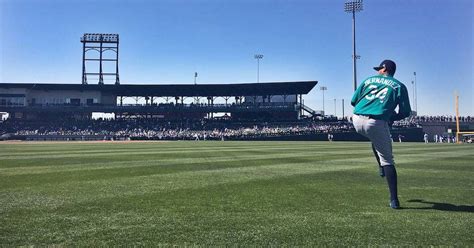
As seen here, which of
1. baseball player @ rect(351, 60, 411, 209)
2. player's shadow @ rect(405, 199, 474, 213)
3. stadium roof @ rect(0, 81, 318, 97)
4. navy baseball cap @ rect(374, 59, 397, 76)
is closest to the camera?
player's shadow @ rect(405, 199, 474, 213)

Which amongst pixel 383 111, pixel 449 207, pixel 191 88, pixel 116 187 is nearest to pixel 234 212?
pixel 383 111

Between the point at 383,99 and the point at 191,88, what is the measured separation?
5854 centimetres

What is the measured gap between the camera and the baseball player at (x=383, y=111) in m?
Result: 4.84

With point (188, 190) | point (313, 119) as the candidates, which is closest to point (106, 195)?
point (188, 190)

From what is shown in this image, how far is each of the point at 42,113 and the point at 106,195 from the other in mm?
64781

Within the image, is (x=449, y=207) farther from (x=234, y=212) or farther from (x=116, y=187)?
(x=116, y=187)

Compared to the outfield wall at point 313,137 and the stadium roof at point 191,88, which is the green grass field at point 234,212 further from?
the stadium roof at point 191,88

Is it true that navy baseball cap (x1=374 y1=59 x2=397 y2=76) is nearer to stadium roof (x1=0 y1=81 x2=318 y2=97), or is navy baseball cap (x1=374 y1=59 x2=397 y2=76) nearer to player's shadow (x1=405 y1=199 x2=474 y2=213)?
player's shadow (x1=405 y1=199 x2=474 y2=213)

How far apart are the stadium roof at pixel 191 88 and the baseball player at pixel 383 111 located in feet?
181

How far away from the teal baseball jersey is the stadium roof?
5529cm

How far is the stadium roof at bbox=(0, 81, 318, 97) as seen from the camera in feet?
201

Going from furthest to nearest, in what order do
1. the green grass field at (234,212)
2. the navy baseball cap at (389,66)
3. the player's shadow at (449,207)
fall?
1. the navy baseball cap at (389,66)
2. the player's shadow at (449,207)
3. the green grass field at (234,212)

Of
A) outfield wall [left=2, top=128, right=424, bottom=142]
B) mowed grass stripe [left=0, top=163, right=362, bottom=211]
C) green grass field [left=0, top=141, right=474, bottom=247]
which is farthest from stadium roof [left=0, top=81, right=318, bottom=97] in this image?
green grass field [left=0, top=141, right=474, bottom=247]

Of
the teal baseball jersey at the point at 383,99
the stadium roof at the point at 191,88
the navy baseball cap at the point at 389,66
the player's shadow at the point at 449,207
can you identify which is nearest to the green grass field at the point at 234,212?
the player's shadow at the point at 449,207
